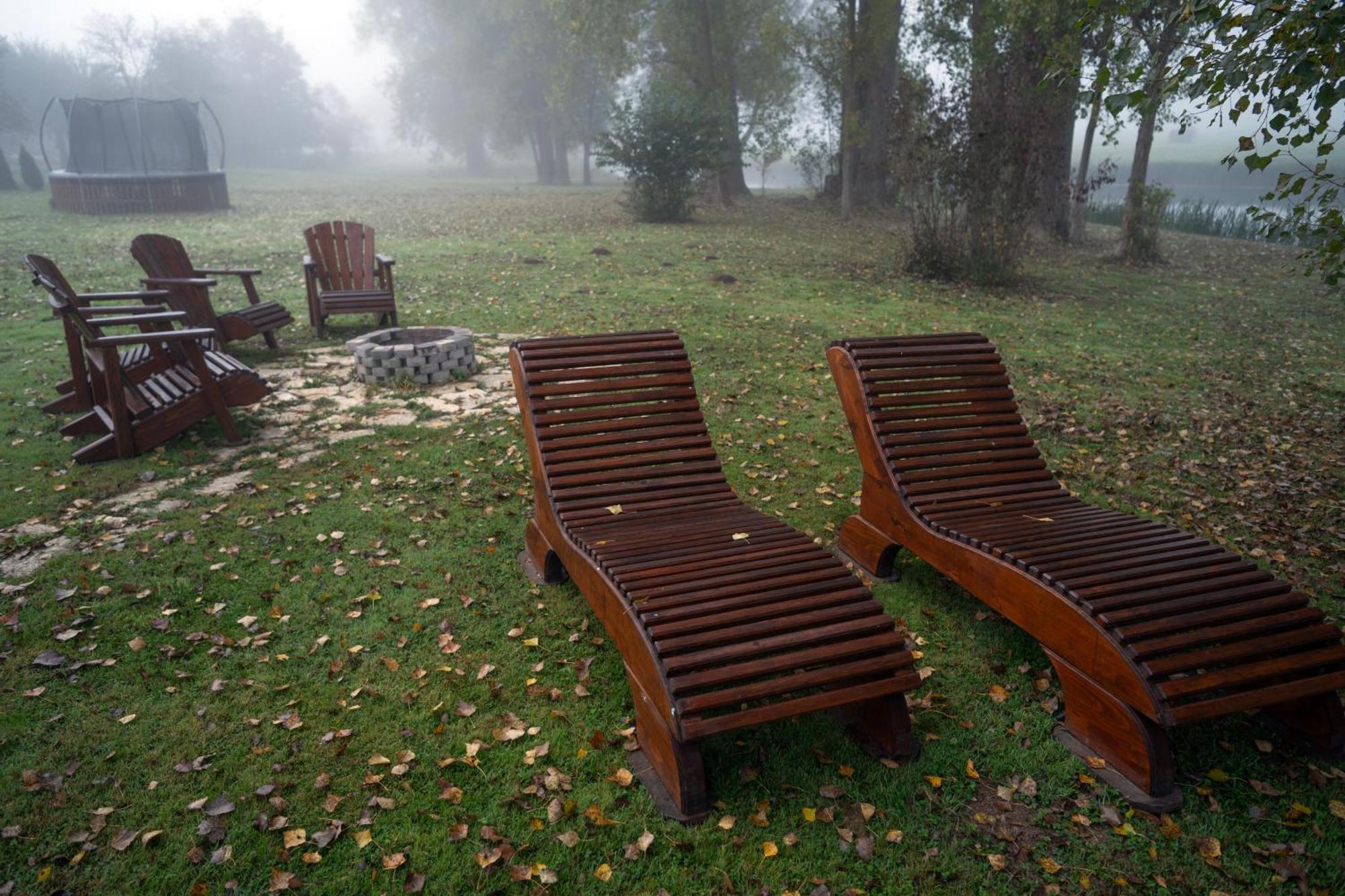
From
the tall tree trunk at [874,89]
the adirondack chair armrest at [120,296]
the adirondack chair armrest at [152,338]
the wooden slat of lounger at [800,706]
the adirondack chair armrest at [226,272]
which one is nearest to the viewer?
the wooden slat of lounger at [800,706]

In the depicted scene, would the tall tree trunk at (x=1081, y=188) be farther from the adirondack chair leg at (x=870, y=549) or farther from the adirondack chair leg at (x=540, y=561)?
the adirondack chair leg at (x=540, y=561)

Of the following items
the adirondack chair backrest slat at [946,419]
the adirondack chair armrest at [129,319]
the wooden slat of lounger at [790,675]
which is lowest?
the wooden slat of lounger at [790,675]

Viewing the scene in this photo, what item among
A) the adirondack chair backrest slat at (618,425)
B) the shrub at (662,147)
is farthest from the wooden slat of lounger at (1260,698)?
the shrub at (662,147)

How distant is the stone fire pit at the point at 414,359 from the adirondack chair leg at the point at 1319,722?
6.49 m

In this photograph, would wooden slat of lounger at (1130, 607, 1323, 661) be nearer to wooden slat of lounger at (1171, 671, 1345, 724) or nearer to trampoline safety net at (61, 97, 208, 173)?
wooden slat of lounger at (1171, 671, 1345, 724)

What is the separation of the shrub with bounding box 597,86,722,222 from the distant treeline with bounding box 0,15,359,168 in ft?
114

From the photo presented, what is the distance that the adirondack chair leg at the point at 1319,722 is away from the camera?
2.98m

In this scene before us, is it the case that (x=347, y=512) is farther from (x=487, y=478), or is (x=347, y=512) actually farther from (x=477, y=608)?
(x=477, y=608)

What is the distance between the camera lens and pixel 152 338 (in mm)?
5465

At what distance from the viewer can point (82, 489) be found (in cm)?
520

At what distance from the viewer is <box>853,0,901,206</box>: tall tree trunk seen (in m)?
16.8

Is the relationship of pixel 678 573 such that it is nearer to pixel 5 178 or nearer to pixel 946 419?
pixel 946 419

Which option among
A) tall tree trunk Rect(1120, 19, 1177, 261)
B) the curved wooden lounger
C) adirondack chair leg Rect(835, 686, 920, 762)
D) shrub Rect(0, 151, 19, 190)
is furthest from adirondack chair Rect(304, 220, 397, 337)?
shrub Rect(0, 151, 19, 190)

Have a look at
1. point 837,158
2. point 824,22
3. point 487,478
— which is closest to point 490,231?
point 824,22
